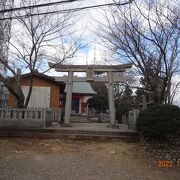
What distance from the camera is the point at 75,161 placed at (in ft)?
44.1

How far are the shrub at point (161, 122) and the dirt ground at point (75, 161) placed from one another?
107 centimetres

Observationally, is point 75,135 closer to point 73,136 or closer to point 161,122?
point 73,136

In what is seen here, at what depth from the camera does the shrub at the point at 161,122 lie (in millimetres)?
14852

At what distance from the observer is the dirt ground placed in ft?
38.2

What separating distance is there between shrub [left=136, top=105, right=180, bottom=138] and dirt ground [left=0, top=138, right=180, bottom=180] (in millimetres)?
1075

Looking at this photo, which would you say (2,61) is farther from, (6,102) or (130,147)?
(6,102)

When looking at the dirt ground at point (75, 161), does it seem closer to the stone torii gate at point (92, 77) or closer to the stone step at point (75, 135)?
the stone step at point (75, 135)

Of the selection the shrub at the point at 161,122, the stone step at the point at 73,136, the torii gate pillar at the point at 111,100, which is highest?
the torii gate pillar at the point at 111,100

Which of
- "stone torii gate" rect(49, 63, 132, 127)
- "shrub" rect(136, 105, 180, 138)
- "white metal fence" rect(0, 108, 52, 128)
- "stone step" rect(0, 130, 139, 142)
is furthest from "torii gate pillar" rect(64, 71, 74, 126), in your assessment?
Result: "shrub" rect(136, 105, 180, 138)

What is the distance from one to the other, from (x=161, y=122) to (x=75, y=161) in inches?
162

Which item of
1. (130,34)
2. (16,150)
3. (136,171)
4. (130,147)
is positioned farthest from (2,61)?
(136,171)
